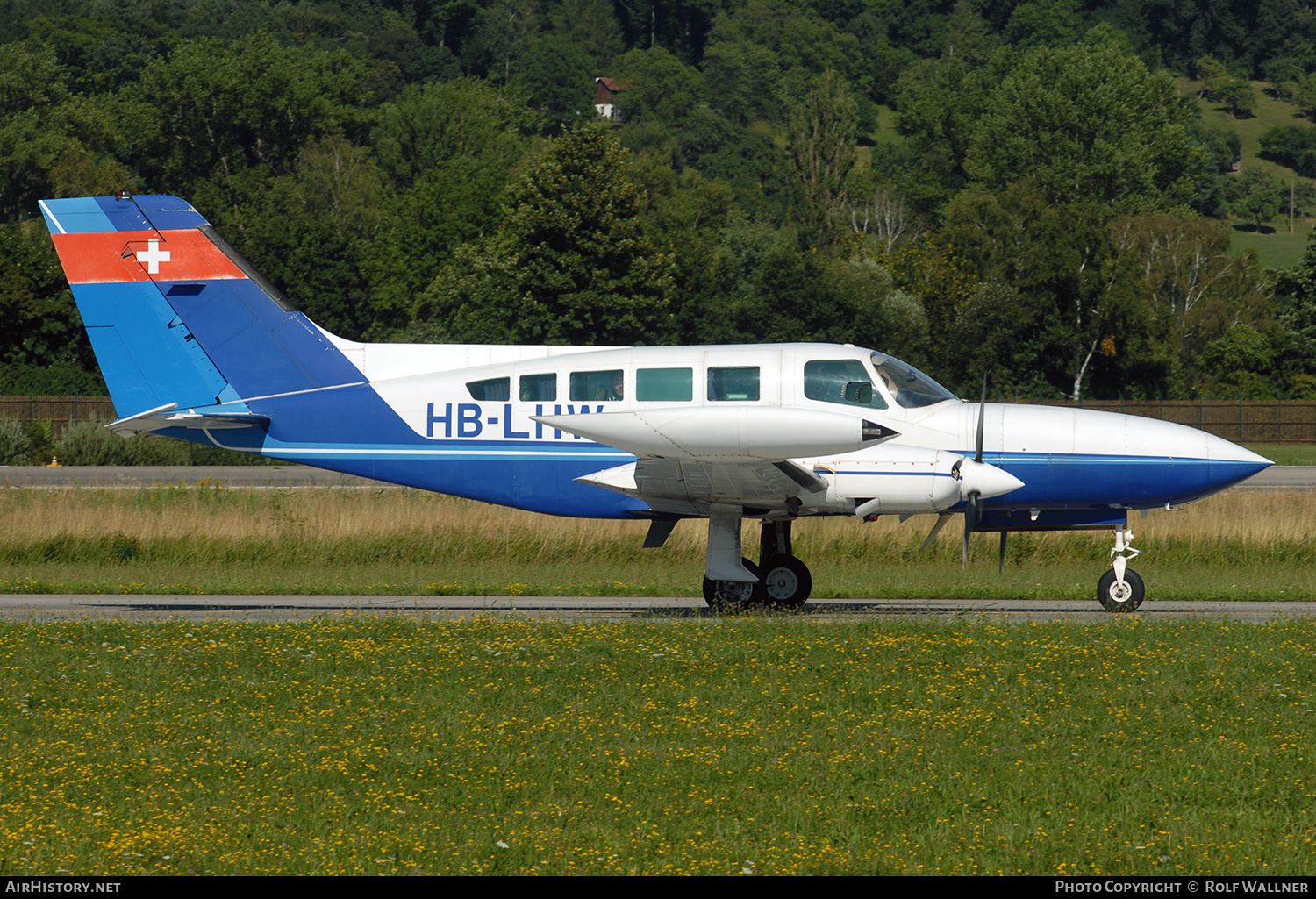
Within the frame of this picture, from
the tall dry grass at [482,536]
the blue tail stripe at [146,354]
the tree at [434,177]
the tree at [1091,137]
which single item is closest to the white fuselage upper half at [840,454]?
the blue tail stripe at [146,354]

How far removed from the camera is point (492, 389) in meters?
16.7

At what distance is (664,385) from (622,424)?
1.66 meters

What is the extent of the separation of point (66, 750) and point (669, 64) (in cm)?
18879

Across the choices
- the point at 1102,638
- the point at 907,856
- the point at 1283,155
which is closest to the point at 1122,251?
the point at 1102,638

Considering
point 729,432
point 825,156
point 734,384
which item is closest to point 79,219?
point 734,384

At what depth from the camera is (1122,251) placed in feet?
264

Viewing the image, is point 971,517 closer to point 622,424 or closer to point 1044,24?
point 622,424

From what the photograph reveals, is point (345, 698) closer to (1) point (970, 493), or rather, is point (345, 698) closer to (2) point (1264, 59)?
(1) point (970, 493)

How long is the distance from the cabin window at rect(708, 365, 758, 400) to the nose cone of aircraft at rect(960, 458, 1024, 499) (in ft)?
8.03

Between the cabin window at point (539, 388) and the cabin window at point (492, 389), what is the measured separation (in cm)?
19

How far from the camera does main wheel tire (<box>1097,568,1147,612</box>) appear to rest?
52.9ft

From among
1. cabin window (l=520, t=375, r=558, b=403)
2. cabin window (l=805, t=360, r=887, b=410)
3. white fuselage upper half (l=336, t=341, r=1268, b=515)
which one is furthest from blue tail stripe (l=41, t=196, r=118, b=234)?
cabin window (l=805, t=360, r=887, b=410)

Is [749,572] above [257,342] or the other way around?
the other way around

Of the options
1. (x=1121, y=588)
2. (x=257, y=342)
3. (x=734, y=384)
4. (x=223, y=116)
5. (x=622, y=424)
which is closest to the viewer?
(x=622, y=424)
